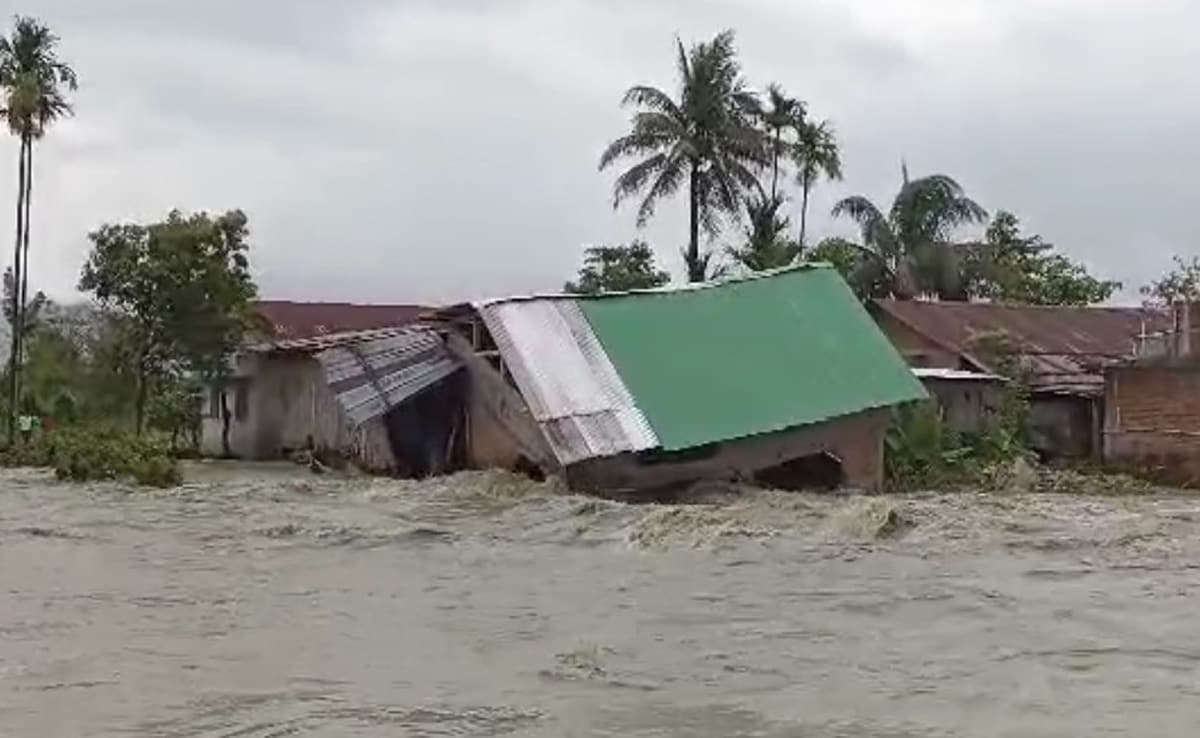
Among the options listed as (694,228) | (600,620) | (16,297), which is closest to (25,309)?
(16,297)

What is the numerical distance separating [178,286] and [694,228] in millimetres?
12049

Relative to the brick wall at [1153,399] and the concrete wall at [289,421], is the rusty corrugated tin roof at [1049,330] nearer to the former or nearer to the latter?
the brick wall at [1153,399]

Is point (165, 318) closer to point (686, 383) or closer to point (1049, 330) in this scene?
point (686, 383)

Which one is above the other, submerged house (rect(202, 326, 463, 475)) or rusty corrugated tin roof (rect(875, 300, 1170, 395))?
rusty corrugated tin roof (rect(875, 300, 1170, 395))

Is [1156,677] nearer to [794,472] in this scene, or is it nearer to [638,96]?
[794,472]

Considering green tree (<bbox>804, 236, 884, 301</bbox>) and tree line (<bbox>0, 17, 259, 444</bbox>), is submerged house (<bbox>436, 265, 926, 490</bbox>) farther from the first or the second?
green tree (<bbox>804, 236, 884, 301</bbox>)

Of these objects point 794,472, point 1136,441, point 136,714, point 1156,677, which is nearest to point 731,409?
point 794,472

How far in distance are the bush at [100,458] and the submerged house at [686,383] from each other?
458cm

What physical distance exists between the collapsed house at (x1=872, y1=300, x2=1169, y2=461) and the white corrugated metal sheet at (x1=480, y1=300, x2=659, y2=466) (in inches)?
398

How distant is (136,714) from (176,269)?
22.5m

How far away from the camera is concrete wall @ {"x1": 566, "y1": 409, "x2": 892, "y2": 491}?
22828 millimetres

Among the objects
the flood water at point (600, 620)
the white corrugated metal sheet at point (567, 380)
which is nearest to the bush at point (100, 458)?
the flood water at point (600, 620)

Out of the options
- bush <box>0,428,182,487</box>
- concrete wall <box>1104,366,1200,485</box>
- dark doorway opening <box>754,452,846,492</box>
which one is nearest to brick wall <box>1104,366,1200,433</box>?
concrete wall <box>1104,366,1200,485</box>

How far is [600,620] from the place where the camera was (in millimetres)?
12172
